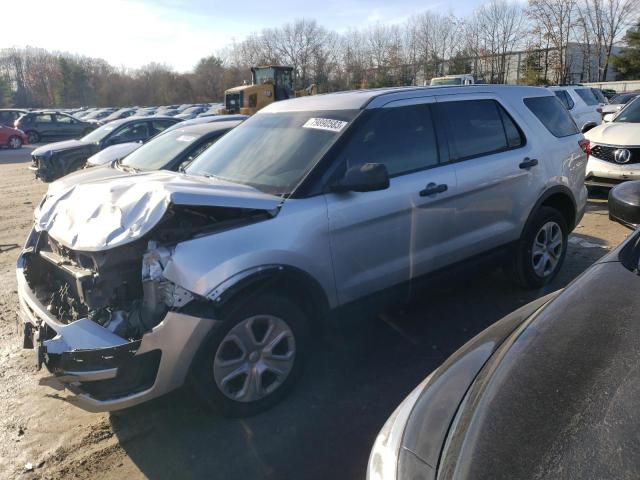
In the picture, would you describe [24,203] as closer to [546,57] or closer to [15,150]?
[15,150]

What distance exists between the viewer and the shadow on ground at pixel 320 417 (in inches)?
112

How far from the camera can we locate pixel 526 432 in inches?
58.9

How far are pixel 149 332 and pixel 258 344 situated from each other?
0.67 metres

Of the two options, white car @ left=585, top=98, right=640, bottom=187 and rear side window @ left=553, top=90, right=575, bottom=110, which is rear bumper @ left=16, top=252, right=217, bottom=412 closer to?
white car @ left=585, top=98, right=640, bottom=187

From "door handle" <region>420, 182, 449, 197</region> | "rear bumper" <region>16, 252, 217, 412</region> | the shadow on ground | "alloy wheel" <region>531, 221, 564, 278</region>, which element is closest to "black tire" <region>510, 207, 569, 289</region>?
"alloy wheel" <region>531, 221, 564, 278</region>

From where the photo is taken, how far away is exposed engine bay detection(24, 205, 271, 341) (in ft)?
9.41

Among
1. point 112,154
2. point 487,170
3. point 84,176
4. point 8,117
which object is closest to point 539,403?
point 487,170

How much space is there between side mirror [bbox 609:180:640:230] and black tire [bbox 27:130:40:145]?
28.9 metres

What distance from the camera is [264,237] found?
307cm

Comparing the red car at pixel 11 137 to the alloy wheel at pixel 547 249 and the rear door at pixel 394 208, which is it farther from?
the alloy wheel at pixel 547 249

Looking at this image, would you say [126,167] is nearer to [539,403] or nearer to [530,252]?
[530,252]

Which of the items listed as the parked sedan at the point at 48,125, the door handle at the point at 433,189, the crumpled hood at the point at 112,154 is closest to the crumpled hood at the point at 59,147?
the crumpled hood at the point at 112,154

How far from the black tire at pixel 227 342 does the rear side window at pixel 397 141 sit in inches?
43.9

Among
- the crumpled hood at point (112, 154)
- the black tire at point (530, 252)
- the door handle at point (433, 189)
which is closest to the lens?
the door handle at point (433, 189)
